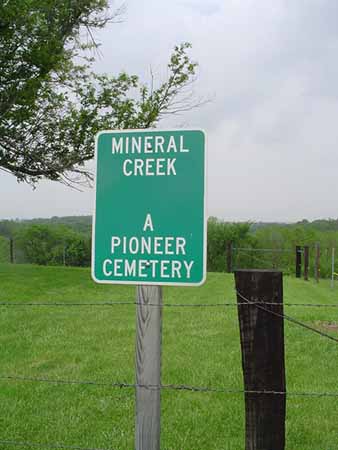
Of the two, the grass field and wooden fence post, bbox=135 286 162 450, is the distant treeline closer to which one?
the grass field

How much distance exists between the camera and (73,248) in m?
35.7

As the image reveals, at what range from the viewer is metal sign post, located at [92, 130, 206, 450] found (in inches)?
85.2

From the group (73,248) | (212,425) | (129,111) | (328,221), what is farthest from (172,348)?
(328,221)

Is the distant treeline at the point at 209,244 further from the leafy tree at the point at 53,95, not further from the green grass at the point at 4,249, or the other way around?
the leafy tree at the point at 53,95

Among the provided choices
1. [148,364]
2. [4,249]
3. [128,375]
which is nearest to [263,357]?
[148,364]

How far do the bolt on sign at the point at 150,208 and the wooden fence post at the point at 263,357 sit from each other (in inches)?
23.1

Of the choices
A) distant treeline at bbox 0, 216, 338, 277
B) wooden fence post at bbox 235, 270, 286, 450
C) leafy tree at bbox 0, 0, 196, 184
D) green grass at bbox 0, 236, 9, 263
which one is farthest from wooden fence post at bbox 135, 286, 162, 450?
distant treeline at bbox 0, 216, 338, 277

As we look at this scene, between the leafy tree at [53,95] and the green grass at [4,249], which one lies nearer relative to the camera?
the leafy tree at [53,95]

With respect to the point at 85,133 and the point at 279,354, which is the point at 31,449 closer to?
the point at 279,354

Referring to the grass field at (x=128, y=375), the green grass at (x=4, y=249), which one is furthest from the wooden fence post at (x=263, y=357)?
the green grass at (x=4, y=249)

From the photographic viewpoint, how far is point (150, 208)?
2199mm

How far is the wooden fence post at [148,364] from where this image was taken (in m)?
2.27

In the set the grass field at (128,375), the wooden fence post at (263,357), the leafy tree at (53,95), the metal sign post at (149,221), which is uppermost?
the leafy tree at (53,95)

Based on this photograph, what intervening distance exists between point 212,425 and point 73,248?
3208 centimetres
